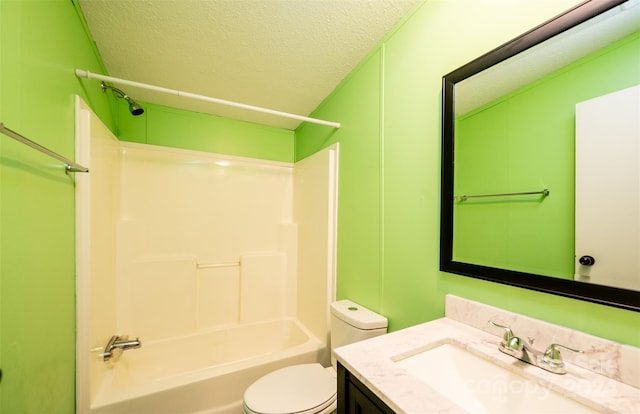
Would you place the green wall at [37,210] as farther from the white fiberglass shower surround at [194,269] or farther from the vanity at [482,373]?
the vanity at [482,373]

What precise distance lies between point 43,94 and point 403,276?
1678mm

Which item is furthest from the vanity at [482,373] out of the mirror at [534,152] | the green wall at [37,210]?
the green wall at [37,210]

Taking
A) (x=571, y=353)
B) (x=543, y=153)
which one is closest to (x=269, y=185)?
(x=543, y=153)

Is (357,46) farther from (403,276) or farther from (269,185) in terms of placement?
(269,185)

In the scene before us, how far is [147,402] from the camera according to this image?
4.17 feet

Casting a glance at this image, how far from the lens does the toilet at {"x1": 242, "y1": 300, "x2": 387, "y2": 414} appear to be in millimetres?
1094

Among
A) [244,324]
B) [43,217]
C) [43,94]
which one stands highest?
[43,94]

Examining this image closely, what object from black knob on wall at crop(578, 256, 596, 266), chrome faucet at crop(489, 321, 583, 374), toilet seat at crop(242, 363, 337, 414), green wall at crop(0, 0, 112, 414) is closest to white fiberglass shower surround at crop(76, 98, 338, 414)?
green wall at crop(0, 0, 112, 414)

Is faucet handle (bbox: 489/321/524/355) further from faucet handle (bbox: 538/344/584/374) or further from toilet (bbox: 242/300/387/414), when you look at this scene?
toilet (bbox: 242/300/387/414)

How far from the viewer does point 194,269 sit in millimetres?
2057

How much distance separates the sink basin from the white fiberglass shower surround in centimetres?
105

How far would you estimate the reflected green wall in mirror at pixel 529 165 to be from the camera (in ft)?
2.19

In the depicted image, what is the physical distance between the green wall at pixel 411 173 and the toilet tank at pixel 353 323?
0.06 meters

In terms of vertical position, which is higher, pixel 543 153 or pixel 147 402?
pixel 543 153
